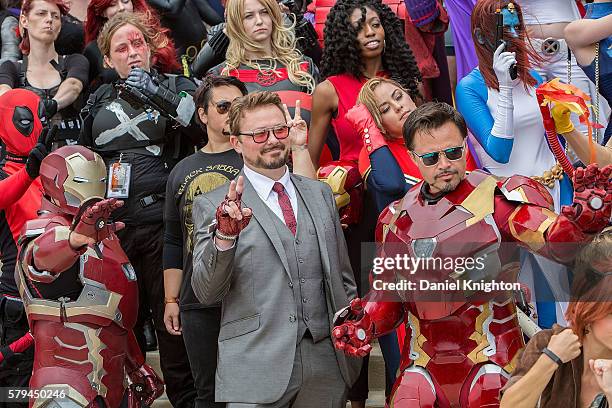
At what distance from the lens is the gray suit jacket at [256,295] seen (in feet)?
Answer: 16.5

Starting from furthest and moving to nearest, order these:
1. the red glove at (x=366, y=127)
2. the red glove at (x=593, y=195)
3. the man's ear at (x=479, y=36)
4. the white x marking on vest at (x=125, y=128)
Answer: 1. the white x marking on vest at (x=125, y=128)
2. the man's ear at (x=479, y=36)
3. the red glove at (x=366, y=127)
4. the red glove at (x=593, y=195)

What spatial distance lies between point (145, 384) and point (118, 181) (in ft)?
3.61

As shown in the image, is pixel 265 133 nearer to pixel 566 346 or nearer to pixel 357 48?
pixel 357 48

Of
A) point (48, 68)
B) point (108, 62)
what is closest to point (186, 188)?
point (108, 62)

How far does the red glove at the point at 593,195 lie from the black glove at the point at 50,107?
139 inches

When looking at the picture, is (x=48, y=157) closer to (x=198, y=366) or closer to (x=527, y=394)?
(x=198, y=366)

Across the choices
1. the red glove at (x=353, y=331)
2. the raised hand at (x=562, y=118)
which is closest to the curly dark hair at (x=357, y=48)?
the raised hand at (x=562, y=118)

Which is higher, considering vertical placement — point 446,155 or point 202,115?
point 446,155

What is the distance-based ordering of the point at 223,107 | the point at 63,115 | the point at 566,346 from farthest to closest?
the point at 63,115 → the point at 223,107 → the point at 566,346

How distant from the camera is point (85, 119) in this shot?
22.6 feet

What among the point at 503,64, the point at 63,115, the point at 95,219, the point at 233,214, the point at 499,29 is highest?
the point at 499,29

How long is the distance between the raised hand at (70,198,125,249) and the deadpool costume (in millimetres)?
874

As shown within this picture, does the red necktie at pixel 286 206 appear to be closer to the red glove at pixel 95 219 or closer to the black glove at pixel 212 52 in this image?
the red glove at pixel 95 219

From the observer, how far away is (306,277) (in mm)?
5199
